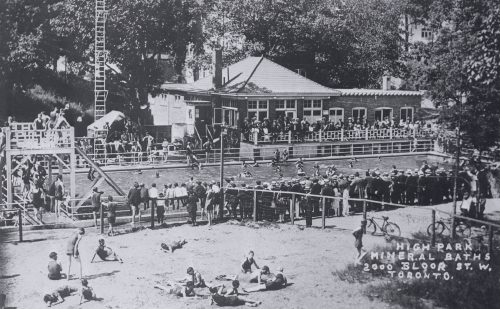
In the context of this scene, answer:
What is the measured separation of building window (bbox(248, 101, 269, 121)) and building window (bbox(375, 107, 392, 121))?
10.0m

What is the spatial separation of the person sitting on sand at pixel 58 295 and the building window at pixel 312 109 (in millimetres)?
28752

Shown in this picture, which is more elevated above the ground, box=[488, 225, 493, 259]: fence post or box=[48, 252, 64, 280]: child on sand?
box=[488, 225, 493, 259]: fence post

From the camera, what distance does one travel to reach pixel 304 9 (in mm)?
53375

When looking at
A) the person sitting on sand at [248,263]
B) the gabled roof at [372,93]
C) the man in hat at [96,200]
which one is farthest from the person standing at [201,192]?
the gabled roof at [372,93]

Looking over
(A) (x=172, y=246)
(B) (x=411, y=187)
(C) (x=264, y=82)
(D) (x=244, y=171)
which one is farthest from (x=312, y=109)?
(A) (x=172, y=246)

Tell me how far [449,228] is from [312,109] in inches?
943

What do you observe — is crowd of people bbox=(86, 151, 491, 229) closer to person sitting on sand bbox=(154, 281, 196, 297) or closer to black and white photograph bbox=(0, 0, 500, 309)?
black and white photograph bbox=(0, 0, 500, 309)

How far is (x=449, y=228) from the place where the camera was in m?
19.5

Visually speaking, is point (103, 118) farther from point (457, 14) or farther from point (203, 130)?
point (457, 14)

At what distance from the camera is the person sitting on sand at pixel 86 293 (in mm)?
14977

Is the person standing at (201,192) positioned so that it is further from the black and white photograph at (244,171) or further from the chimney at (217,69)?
the chimney at (217,69)

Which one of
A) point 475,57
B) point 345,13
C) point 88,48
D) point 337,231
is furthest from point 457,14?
point 345,13

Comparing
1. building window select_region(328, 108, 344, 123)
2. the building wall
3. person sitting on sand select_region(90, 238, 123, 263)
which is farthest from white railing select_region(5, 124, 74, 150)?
building window select_region(328, 108, 344, 123)

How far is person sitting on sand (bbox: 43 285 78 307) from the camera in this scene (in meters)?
14.8
